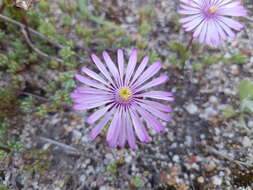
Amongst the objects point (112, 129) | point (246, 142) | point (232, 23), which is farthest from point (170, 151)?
point (232, 23)

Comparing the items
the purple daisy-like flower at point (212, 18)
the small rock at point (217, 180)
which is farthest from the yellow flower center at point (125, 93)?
the small rock at point (217, 180)

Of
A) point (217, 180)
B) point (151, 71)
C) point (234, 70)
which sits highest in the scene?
point (234, 70)

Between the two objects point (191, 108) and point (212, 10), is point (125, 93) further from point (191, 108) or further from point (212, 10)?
point (212, 10)

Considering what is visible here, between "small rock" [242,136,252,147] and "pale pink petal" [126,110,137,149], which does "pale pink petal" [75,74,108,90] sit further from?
"small rock" [242,136,252,147]

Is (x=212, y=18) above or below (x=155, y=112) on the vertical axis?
above

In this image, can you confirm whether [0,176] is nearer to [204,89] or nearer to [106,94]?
[106,94]
